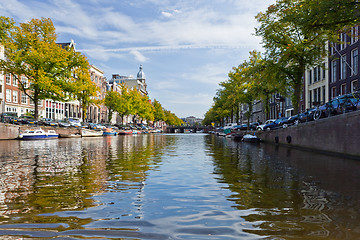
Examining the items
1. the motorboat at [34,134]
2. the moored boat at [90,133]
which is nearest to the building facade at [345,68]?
the motorboat at [34,134]

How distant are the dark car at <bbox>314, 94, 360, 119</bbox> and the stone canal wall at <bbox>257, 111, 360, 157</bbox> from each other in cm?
86

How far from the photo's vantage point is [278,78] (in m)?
31.5

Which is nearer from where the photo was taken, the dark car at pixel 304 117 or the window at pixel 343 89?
the dark car at pixel 304 117

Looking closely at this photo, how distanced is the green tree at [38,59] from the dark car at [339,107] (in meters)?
32.8

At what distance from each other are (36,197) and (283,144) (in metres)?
26.3

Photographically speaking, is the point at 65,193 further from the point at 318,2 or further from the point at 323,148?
the point at 323,148

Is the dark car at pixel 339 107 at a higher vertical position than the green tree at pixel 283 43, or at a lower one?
lower

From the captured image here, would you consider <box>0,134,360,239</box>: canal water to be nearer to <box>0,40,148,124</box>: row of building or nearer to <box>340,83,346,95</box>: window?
<box>340,83,346,95</box>: window

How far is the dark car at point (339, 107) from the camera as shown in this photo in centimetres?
1847

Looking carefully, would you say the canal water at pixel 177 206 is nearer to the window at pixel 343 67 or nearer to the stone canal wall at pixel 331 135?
the stone canal wall at pixel 331 135

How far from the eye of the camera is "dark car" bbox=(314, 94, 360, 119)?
1847 centimetres

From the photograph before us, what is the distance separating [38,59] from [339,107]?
3588cm

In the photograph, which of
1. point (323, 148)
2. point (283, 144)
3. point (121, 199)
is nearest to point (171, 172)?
point (121, 199)

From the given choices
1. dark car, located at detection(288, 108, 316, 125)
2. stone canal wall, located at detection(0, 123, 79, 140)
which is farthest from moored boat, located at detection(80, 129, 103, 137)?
dark car, located at detection(288, 108, 316, 125)
